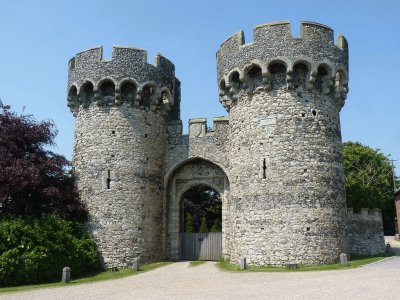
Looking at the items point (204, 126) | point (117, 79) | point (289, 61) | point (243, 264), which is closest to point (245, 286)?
point (243, 264)

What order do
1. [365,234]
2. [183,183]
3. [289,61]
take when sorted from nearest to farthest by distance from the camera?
[289,61]
[365,234]
[183,183]

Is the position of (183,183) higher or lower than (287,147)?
lower

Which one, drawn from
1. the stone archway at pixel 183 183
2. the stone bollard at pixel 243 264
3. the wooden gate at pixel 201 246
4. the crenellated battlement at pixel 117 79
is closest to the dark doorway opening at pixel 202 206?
the wooden gate at pixel 201 246

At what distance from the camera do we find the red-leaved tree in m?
16.4

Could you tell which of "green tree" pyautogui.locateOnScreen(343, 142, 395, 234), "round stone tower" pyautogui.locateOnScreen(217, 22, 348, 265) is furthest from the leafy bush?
"green tree" pyautogui.locateOnScreen(343, 142, 395, 234)

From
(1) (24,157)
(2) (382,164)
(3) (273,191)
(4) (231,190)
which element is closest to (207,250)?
(4) (231,190)

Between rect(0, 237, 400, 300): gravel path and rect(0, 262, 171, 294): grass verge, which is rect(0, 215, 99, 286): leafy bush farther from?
rect(0, 237, 400, 300): gravel path

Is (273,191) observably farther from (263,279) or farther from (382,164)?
(382,164)

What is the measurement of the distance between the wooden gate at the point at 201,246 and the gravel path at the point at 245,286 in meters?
4.82

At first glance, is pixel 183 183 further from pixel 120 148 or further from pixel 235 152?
pixel 235 152

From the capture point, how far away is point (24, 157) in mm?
17516

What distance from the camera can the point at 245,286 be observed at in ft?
39.9

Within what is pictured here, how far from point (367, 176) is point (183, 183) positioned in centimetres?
2519

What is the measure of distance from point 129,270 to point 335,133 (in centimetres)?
1055
